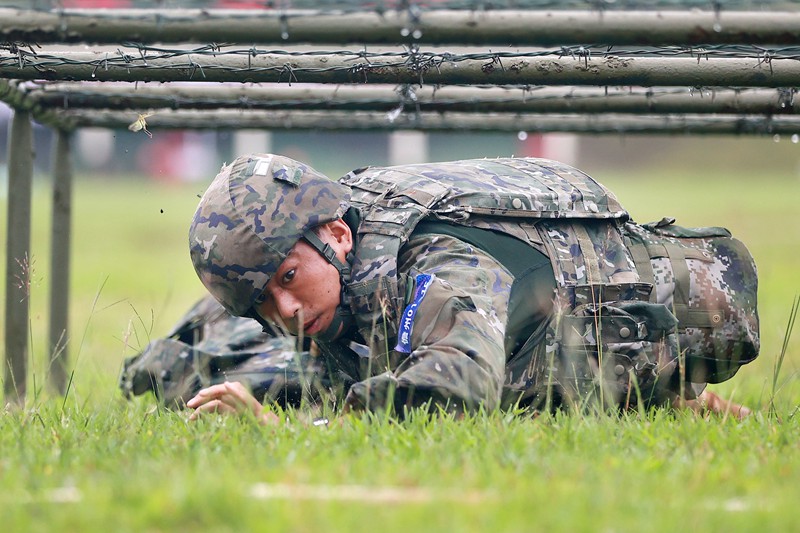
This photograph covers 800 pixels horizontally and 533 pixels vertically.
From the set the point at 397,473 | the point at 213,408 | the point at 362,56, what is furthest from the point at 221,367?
the point at 397,473

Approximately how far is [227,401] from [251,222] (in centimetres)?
58

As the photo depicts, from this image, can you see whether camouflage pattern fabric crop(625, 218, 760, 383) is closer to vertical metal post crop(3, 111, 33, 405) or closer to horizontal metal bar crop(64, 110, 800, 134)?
horizontal metal bar crop(64, 110, 800, 134)

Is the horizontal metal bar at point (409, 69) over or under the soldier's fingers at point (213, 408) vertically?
over

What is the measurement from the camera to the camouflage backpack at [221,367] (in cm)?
433

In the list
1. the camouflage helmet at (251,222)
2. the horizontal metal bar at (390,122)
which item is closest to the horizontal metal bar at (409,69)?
the camouflage helmet at (251,222)

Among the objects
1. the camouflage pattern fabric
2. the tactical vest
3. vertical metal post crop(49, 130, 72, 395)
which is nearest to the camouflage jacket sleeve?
the tactical vest

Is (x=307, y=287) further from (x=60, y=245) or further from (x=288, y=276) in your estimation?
(x=60, y=245)

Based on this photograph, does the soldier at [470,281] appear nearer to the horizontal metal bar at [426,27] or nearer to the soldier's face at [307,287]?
the soldier's face at [307,287]

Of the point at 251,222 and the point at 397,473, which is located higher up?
the point at 251,222

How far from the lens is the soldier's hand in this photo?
3.31 metres

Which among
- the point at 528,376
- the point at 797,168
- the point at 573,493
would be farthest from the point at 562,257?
the point at 797,168

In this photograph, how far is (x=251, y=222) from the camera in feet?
11.7

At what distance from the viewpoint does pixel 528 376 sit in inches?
148

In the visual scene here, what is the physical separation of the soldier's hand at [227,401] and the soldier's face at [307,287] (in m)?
0.37
